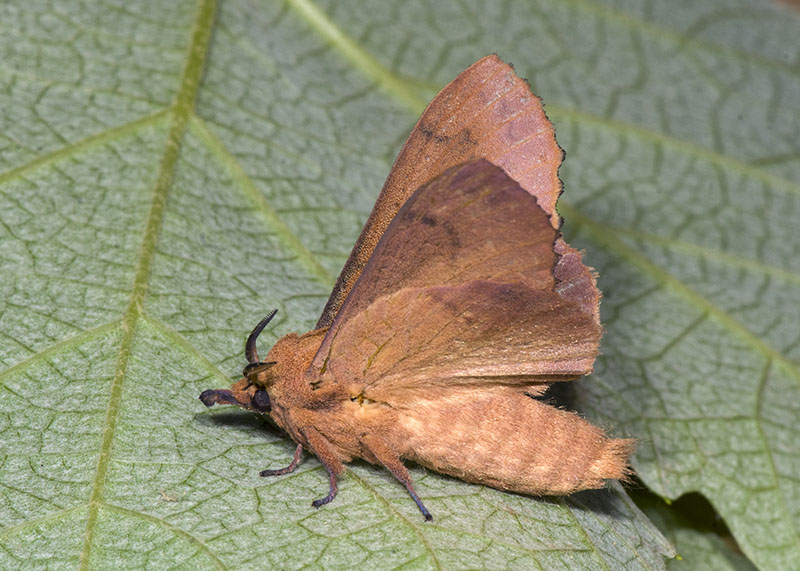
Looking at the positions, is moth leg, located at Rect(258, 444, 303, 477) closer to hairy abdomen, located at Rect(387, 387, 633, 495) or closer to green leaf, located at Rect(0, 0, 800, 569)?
green leaf, located at Rect(0, 0, 800, 569)

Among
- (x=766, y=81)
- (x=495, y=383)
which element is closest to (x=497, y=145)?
(x=495, y=383)

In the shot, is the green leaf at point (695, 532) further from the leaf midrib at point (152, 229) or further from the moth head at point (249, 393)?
the leaf midrib at point (152, 229)

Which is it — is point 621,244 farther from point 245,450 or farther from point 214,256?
point 245,450

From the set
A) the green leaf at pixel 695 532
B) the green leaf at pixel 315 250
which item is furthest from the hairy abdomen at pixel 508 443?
the green leaf at pixel 695 532

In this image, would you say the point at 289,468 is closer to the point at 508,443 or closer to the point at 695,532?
the point at 508,443

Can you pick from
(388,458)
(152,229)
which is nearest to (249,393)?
(388,458)

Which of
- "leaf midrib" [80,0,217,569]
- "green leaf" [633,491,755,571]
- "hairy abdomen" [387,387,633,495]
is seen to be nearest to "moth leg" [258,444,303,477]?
"hairy abdomen" [387,387,633,495]
